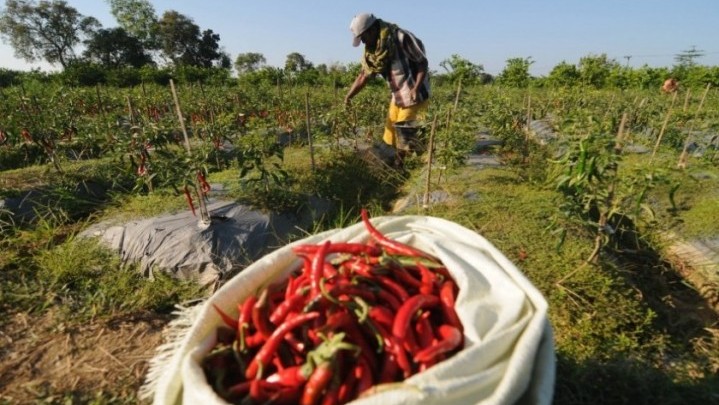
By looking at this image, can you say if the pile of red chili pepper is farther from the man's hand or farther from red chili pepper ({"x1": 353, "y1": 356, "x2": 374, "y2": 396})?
the man's hand

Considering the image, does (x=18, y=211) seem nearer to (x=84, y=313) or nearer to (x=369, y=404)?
(x=84, y=313)

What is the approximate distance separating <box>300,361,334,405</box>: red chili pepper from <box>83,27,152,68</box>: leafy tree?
4467 cm

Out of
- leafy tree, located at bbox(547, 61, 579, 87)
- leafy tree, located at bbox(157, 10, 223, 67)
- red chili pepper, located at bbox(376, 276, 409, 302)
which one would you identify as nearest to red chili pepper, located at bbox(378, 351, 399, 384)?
red chili pepper, located at bbox(376, 276, 409, 302)

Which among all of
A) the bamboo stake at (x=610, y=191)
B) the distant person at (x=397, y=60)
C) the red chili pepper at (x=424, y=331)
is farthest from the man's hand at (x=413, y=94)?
the red chili pepper at (x=424, y=331)

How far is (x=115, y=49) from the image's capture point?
1559 inches

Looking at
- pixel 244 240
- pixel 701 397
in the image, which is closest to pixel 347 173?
pixel 244 240

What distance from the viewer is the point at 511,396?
1258mm

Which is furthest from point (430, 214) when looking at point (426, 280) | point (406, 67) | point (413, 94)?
point (426, 280)

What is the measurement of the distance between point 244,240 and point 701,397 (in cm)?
312

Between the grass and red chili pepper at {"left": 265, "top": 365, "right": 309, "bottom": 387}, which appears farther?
the grass

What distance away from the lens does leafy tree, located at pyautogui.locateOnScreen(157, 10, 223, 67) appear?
4166 centimetres

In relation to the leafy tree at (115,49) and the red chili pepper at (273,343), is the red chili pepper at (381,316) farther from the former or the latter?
the leafy tree at (115,49)

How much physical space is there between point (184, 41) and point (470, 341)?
4833cm

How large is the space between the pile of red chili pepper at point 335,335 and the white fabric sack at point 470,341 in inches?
2.6
